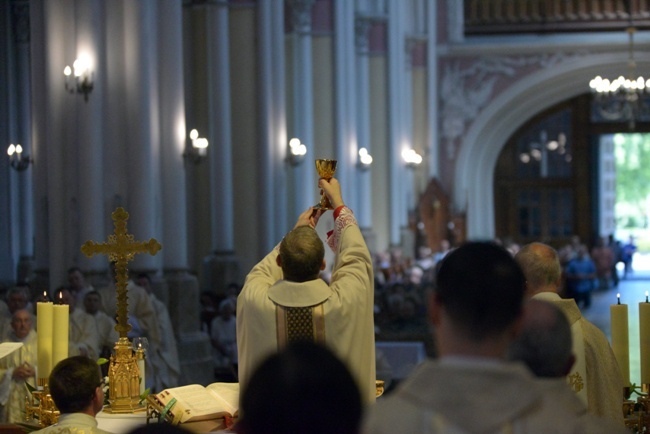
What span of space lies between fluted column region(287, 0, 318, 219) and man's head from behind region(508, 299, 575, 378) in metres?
18.9

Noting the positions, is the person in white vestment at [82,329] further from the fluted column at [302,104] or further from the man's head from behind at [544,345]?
the fluted column at [302,104]

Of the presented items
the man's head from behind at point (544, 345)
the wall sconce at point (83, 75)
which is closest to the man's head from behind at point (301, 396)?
the man's head from behind at point (544, 345)

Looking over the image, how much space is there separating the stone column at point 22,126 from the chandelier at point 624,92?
47.0 ft

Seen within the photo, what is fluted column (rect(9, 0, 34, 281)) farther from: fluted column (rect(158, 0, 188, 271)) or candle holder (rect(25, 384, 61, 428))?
candle holder (rect(25, 384, 61, 428))

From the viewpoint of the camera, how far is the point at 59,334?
5.24 meters

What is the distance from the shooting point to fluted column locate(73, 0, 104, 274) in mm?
12711

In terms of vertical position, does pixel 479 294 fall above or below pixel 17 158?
below

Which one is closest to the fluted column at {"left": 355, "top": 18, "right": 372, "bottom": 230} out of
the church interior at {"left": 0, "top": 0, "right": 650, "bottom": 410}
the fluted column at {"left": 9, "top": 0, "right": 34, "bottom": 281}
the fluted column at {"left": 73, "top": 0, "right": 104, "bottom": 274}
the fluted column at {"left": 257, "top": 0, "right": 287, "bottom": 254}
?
the church interior at {"left": 0, "top": 0, "right": 650, "bottom": 410}

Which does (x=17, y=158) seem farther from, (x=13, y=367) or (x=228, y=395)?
(x=228, y=395)

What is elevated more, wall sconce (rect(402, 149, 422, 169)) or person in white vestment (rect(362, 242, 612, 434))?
wall sconce (rect(402, 149, 422, 169))

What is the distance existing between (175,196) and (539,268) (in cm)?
966

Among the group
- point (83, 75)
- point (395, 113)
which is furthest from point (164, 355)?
point (395, 113)

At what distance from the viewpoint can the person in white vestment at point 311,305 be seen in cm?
474

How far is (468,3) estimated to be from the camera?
32.8 m
